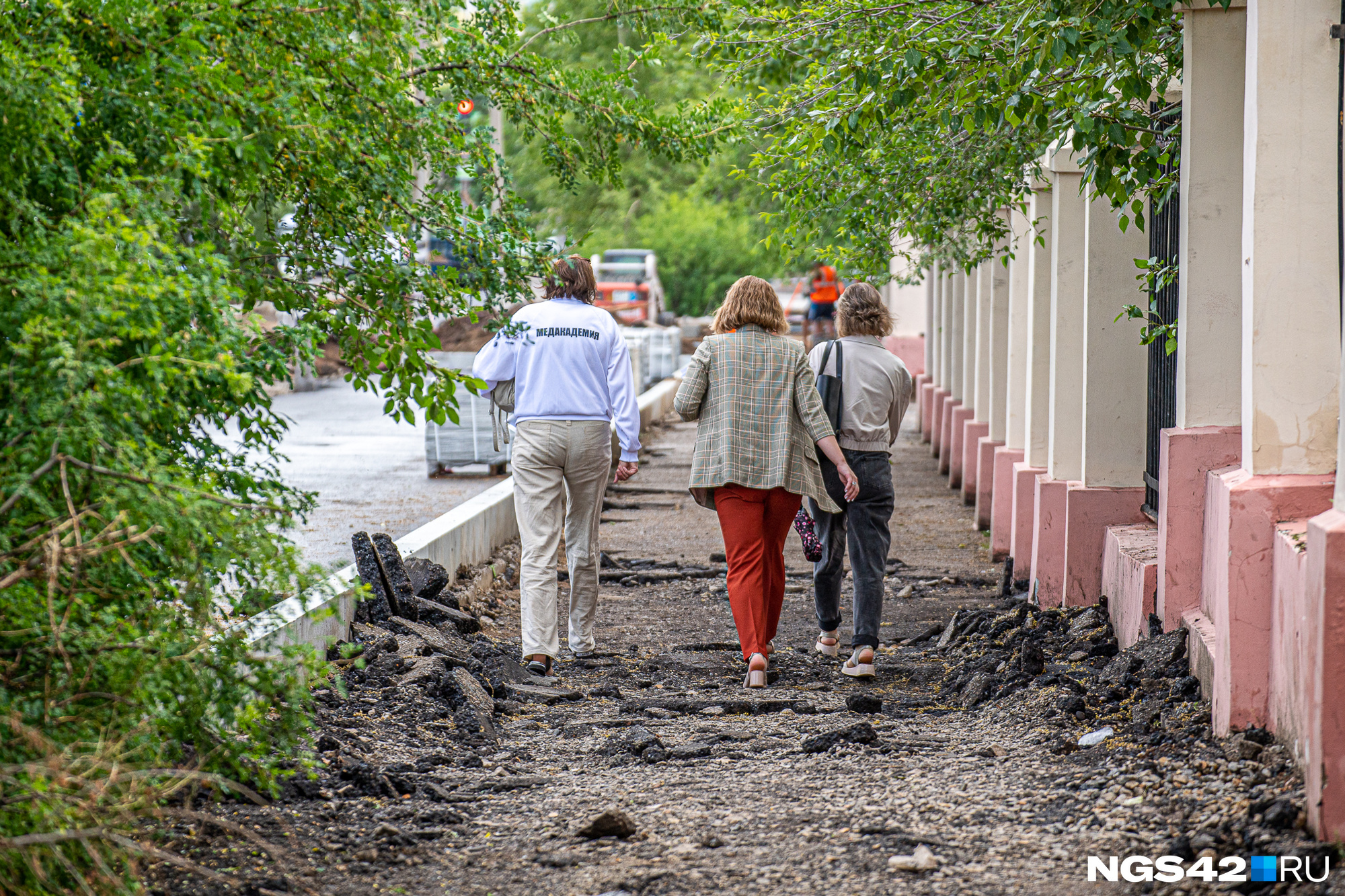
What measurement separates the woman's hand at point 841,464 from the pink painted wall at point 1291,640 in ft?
7.65

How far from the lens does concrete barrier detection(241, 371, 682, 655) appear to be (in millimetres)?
4512

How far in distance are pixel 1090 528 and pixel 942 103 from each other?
8.33 ft

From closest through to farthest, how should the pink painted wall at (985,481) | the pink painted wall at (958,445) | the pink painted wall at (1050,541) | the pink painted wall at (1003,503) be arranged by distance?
the pink painted wall at (1050,541)
the pink painted wall at (1003,503)
the pink painted wall at (985,481)
the pink painted wall at (958,445)

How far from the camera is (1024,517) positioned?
28.5 ft

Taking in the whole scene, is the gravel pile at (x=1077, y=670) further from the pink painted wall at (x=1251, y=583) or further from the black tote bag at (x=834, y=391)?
the black tote bag at (x=834, y=391)

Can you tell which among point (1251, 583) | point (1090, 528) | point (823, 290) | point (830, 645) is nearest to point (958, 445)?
point (1090, 528)

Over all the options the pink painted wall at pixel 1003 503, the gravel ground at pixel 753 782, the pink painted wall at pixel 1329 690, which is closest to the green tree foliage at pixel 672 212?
the pink painted wall at pixel 1003 503

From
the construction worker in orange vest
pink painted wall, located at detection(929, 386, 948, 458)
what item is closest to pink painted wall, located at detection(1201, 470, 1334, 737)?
pink painted wall, located at detection(929, 386, 948, 458)

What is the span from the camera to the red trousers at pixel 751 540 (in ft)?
21.5

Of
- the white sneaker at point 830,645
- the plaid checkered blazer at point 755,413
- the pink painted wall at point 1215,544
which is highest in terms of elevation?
the plaid checkered blazer at point 755,413

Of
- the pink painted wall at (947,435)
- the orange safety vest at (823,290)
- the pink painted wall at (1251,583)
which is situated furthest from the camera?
the orange safety vest at (823,290)

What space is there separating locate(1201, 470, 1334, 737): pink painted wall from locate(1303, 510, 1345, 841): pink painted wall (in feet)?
2.30

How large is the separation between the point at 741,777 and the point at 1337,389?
241 cm

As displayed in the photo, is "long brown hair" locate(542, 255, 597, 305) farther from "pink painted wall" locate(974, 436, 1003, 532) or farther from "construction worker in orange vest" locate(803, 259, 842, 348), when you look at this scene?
"construction worker in orange vest" locate(803, 259, 842, 348)
